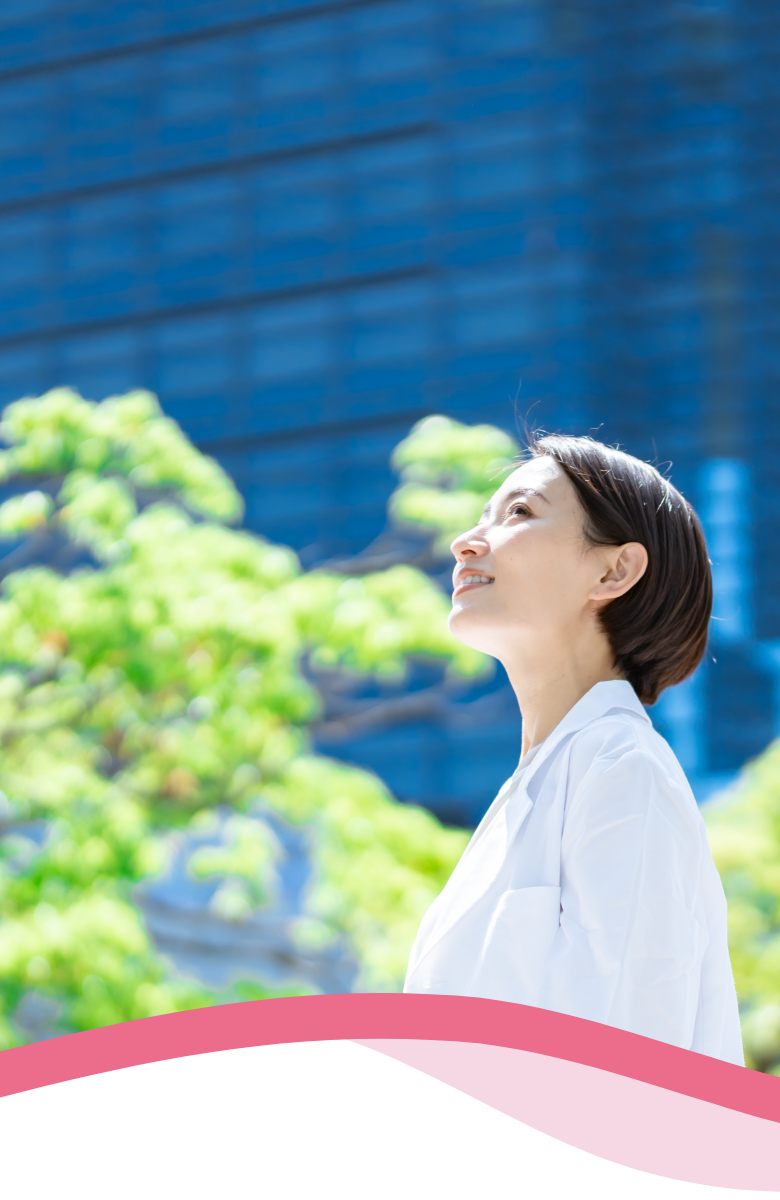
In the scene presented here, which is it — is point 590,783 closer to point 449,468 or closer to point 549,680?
point 549,680

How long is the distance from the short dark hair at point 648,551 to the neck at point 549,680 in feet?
0.15

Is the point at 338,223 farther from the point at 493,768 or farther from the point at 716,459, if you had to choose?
the point at 493,768

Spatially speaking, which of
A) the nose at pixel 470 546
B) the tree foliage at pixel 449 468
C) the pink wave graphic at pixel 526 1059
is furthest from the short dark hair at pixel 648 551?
the tree foliage at pixel 449 468

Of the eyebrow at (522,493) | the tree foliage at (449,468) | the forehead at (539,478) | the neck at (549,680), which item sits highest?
the tree foliage at (449,468)

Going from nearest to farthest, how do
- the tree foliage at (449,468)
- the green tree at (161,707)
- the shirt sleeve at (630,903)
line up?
1. the shirt sleeve at (630,903)
2. the green tree at (161,707)
3. the tree foliage at (449,468)

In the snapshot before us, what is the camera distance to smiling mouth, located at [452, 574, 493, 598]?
1.52m

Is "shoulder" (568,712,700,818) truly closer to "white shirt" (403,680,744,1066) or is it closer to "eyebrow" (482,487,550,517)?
"white shirt" (403,680,744,1066)

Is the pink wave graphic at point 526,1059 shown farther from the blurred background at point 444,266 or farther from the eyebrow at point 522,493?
the blurred background at point 444,266

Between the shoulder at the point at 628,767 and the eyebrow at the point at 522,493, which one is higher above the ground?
the eyebrow at the point at 522,493

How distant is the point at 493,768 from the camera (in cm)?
1841

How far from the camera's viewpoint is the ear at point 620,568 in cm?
152

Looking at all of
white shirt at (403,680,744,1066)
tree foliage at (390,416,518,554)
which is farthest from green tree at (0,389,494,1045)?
white shirt at (403,680,744,1066)

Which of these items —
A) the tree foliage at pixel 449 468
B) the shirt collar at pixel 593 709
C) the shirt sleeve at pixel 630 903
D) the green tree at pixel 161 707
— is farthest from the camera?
the tree foliage at pixel 449 468

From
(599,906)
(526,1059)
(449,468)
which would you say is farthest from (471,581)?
(449,468)
